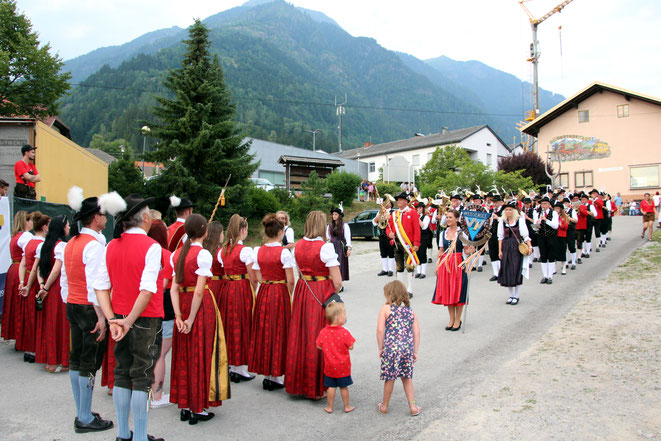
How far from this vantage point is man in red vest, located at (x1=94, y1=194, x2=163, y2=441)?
142 inches

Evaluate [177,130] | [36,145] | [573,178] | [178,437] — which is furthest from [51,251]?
[573,178]

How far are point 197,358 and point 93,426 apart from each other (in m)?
1.05

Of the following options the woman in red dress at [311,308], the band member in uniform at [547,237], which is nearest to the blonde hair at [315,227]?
the woman in red dress at [311,308]

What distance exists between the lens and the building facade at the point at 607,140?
34.3m

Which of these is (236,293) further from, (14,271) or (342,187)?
(342,187)

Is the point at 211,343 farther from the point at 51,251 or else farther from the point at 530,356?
the point at 530,356

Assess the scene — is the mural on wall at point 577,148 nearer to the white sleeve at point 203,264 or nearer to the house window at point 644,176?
the house window at point 644,176

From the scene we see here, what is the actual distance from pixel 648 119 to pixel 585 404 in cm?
3766

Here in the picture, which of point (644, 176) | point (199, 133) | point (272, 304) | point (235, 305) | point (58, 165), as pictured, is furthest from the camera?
point (644, 176)

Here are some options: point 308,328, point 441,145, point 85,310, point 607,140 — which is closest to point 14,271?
point 85,310

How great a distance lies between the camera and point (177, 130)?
2058cm

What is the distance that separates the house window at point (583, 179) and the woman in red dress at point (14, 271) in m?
38.8

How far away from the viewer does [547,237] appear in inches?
454

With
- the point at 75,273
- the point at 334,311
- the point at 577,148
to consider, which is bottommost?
the point at 334,311
